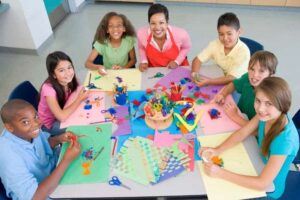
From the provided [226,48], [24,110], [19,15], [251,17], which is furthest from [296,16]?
[24,110]

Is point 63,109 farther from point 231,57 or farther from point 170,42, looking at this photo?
point 231,57

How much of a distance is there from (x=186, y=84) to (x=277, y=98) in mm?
741

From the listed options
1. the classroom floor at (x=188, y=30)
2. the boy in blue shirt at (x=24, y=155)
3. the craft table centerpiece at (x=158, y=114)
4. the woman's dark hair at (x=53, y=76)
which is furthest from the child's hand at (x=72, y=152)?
the classroom floor at (x=188, y=30)

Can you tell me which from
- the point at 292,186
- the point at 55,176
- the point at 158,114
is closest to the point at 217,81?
the point at 158,114

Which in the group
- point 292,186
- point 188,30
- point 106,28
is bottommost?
point 188,30

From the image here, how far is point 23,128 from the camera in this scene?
4.60 feet

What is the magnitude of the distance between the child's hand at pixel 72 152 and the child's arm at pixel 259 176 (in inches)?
26.5

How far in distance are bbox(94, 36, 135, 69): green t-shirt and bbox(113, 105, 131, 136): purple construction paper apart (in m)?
0.78

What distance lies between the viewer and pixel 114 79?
2061 millimetres

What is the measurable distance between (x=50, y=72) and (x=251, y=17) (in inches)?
145

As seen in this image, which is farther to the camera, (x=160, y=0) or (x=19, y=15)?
(x=160, y=0)

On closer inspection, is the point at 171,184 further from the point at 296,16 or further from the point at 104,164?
the point at 296,16

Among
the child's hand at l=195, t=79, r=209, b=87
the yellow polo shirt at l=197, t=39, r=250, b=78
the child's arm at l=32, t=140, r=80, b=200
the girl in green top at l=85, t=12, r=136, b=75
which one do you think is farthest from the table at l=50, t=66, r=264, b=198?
the girl in green top at l=85, t=12, r=136, b=75

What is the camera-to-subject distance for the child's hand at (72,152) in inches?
55.5
